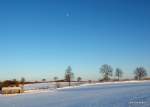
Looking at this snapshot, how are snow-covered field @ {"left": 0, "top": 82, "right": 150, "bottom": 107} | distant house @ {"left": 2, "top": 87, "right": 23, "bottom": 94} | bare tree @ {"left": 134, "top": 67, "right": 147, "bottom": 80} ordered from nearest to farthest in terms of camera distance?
snow-covered field @ {"left": 0, "top": 82, "right": 150, "bottom": 107}, distant house @ {"left": 2, "top": 87, "right": 23, "bottom": 94}, bare tree @ {"left": 134, "top": 67, "right": 147, "bottom": 80}

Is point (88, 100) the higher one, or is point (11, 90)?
point (88, 100)

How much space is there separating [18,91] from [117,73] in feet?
296

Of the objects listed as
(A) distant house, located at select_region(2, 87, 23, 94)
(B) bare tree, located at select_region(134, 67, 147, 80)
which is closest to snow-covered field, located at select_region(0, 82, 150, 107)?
(A) distant house, located at select_region(2, 87, 23, 94)

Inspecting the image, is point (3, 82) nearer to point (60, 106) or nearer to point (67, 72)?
point (67, 72)

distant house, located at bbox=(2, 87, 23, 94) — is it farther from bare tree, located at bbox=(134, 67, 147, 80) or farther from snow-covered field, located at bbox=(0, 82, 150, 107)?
bare tree, located at bbox=(134, 67, 147, 80)

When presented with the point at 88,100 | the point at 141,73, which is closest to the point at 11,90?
the point at 88,100

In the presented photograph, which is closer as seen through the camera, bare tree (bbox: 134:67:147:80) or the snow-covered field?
the snow-covered field

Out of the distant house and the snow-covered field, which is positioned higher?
the snow-covered field

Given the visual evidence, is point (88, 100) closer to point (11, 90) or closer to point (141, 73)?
point (11, 90)

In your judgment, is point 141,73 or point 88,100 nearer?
point 88,100

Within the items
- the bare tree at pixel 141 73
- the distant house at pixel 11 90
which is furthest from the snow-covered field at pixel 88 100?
the bare tree at pixel 141 73

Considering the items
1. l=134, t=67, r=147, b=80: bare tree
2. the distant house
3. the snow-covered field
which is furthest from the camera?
l=134, t=67, r=147, b=80: bare tree

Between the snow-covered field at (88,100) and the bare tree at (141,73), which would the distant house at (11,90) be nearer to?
the snow-covered field at (88,100)

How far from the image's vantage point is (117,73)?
143875 millimetres
